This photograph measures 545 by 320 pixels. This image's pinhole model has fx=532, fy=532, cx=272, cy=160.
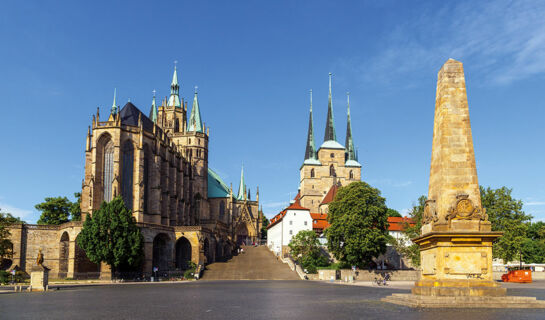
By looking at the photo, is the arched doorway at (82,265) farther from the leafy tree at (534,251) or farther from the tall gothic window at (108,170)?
the leafy tree at (534,251)

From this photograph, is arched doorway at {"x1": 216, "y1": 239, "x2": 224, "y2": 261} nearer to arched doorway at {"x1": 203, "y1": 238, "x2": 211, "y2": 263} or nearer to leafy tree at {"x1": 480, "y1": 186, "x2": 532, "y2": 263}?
arched doorway at {"x1": 203, "y1": 238, "x2": 211, "y2": 263}

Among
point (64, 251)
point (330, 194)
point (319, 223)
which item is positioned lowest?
point (64, 251)

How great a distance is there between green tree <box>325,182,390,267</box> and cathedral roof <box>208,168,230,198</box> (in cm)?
5800

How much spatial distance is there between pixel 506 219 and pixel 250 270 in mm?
30445

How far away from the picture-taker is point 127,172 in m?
69.9

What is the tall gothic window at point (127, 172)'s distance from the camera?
69.6 meters

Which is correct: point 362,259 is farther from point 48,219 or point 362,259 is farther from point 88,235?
point 48,219

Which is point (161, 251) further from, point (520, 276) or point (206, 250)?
point (520, 276)

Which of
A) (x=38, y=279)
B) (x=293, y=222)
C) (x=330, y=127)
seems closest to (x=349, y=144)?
(x=330, y=127)

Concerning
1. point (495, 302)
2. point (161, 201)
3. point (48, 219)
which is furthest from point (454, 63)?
point (48, 219)

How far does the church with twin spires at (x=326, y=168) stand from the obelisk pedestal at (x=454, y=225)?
101 metres

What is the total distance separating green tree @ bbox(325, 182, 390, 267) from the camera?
2327 inches

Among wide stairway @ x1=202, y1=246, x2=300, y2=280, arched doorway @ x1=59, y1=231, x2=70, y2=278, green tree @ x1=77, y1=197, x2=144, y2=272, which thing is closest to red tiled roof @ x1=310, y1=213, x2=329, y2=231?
wide stairway @ x1=202, y1=246, x2=300, y2=280

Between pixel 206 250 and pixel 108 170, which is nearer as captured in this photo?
pixel 108 170
